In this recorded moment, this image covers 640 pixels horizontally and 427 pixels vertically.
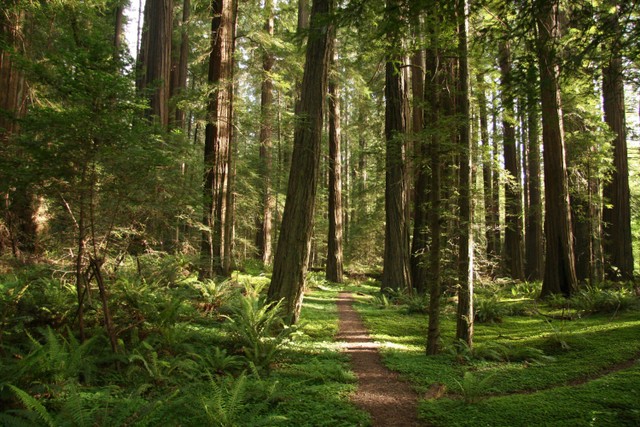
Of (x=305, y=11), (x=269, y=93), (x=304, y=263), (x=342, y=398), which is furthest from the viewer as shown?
(x=269, y=93)

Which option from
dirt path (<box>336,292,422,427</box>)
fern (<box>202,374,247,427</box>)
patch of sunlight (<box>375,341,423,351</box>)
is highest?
fern (<box>202,374,247,427</box>)

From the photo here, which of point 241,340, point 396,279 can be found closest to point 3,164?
point 241,340

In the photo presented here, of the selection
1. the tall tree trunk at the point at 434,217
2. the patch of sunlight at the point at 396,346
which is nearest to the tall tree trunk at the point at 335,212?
the patch of sunlight at the point at 396,346

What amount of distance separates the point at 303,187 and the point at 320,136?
1.01 meters

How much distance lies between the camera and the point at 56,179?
443 cm

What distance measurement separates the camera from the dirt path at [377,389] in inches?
143

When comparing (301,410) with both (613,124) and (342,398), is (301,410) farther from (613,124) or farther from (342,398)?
(613,124)

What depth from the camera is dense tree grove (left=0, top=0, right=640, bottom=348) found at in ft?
13.1

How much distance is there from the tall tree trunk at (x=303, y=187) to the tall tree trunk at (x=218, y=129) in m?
3.13

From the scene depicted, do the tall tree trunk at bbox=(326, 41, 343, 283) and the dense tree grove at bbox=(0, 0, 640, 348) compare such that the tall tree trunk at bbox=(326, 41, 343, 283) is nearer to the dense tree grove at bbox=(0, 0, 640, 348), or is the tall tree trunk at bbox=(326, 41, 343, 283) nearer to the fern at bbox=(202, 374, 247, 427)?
the dense tree grove at bbox=(0, 0, 640, 348)

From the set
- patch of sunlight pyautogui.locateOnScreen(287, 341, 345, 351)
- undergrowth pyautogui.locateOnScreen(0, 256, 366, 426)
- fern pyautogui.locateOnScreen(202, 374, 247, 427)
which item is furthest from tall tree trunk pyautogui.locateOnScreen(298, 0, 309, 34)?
fern pyautogui.locateOnScreen(202, 374, 247, 427)

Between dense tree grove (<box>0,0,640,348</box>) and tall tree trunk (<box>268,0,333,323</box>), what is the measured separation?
3 centimetres

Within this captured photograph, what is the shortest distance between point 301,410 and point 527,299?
9.16 metres

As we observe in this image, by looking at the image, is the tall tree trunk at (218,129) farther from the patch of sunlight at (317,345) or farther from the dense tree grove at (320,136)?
the patch of sunlight at (317,345)
